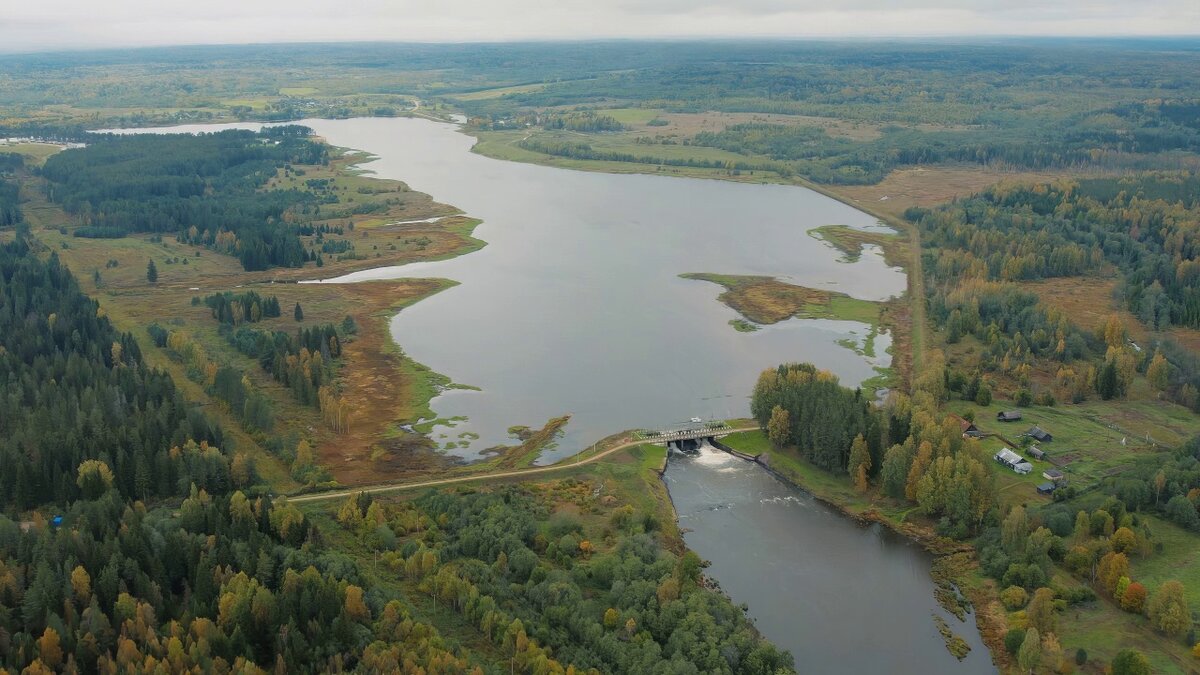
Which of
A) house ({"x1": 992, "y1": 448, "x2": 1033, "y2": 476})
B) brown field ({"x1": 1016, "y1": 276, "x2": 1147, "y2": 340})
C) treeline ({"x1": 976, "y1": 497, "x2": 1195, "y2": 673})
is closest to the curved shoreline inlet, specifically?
brown field ({"x1": 1016, "y1": 276, "x2": 1147, "y2": 340})

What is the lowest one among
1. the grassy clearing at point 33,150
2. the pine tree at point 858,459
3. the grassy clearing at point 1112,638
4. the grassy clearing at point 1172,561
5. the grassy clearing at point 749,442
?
the grassy clearing at point 749,442

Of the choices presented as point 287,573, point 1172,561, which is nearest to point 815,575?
point 1172,561

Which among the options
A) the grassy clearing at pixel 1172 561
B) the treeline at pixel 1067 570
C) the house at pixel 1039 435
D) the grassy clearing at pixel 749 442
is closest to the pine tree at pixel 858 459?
the grassy clearing at pixel 749 442

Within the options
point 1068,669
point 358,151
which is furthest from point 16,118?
point 1068,669

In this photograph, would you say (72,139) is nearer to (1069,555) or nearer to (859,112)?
(859,112)

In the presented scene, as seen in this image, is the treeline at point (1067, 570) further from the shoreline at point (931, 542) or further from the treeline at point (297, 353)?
the treeline at point (297, 353)

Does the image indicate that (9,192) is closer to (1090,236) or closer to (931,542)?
(931,542)

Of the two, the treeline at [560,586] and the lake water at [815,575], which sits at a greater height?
the treeline at [560,586]

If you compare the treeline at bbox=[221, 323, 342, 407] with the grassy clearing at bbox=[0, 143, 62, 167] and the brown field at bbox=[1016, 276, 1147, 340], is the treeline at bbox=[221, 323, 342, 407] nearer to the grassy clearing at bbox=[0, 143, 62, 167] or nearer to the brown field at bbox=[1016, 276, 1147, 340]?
the brown field at bbox=[1016, 276, 1147, 340]
